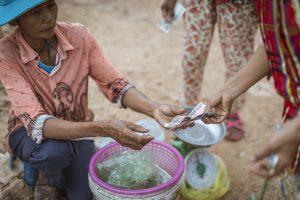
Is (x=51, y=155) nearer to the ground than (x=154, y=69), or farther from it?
farther from it

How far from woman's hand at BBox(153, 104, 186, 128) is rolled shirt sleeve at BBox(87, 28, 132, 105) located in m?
0.28

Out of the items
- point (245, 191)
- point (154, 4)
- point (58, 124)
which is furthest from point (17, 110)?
point (154, 4)

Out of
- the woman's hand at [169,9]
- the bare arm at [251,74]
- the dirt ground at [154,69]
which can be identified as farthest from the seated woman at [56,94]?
the woman's hand at [169,9]

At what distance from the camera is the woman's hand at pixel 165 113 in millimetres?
2314

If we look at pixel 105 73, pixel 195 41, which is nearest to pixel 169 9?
pixel 195 41

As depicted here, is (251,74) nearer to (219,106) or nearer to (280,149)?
(219,106)

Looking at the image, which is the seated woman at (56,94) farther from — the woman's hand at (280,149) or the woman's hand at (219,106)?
the woman's hand at (280,149)

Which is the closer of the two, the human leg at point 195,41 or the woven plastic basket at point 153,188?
the woven plastic basket at point 153,188

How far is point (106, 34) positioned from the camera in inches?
211

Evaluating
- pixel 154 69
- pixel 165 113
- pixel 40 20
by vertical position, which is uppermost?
pixel 40 20

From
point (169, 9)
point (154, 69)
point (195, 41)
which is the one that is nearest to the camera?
point (195, 41)

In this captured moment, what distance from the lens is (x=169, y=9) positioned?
330 centimetres

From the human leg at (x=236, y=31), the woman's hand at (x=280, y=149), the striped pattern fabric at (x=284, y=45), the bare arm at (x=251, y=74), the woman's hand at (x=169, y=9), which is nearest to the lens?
the woman's hand at (x=280, y=149)

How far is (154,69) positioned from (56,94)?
2.29 m
